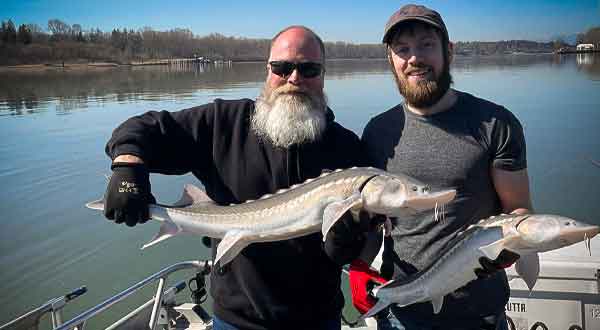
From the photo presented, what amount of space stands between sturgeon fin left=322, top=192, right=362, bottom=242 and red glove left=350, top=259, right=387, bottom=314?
0.78m

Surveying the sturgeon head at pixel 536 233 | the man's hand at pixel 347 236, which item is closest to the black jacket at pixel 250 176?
the man's hand at pixel 347 236

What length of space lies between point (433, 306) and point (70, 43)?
407ft

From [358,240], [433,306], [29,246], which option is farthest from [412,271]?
[29,246]

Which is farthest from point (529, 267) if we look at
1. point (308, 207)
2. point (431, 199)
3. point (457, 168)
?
point (308, 207)

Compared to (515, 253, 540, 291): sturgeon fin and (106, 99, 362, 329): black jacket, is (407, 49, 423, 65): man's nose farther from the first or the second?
(515, 253, 540, 291): sturgeon fin

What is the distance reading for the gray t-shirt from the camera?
2.70 metres

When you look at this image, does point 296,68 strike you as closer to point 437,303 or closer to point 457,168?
point 457,168

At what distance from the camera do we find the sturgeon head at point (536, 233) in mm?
2236

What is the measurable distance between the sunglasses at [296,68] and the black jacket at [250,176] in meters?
0.36

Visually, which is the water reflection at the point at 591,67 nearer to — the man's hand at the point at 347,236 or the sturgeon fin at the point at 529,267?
the sturgeon fin at the point at 529,267

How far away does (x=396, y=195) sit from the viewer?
2.47 meters

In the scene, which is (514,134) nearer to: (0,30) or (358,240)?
(358,240)

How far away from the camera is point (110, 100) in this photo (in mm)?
36875

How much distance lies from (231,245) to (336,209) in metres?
0.64
